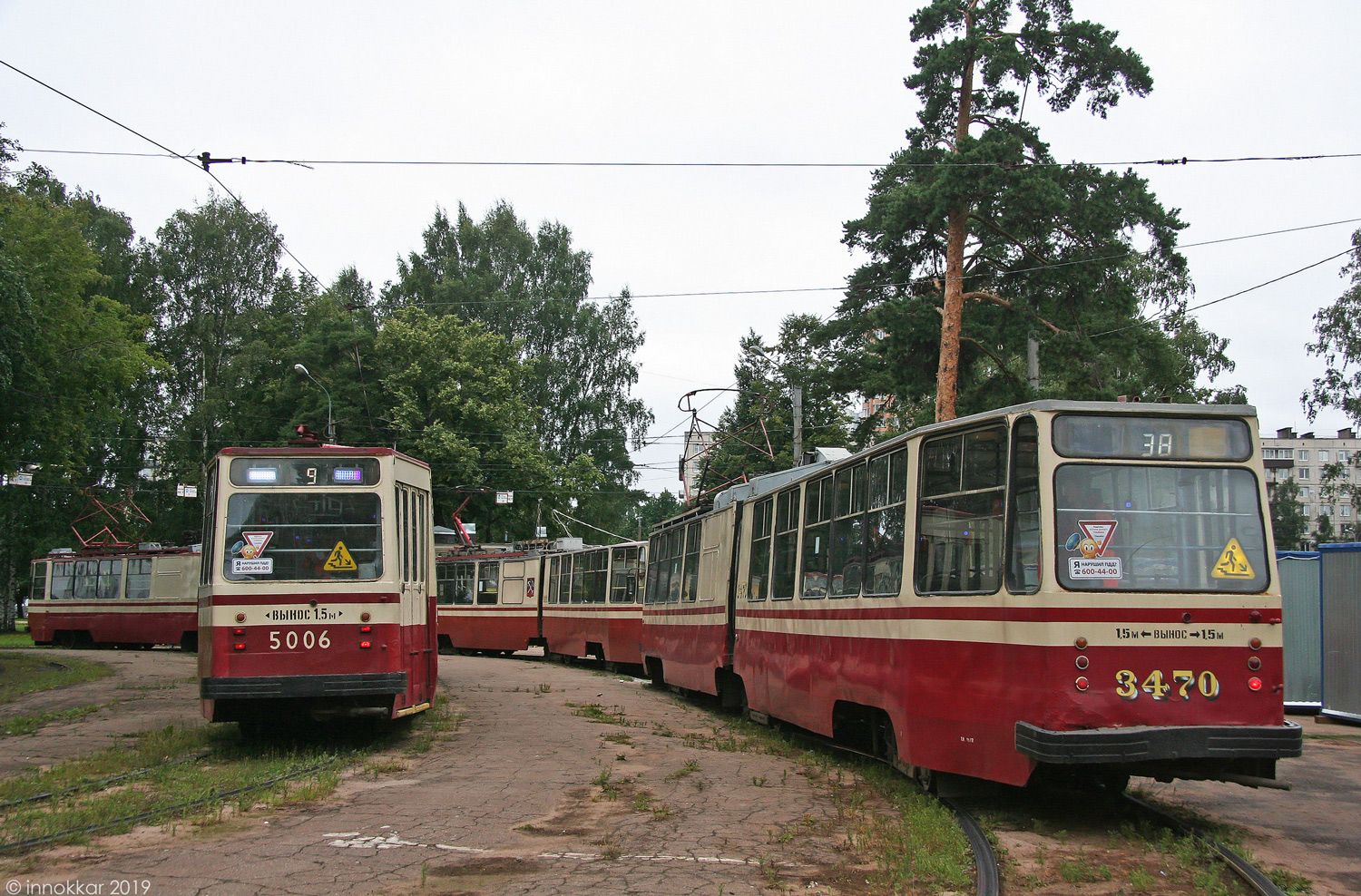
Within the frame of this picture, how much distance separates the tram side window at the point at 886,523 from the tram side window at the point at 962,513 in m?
0.32

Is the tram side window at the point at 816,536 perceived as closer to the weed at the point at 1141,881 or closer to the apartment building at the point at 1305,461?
the weed at the point at 1141,881

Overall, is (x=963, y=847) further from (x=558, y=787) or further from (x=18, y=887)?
(x=18, y=887)

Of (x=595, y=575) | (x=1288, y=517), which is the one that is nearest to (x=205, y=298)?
(x=595, y=575)

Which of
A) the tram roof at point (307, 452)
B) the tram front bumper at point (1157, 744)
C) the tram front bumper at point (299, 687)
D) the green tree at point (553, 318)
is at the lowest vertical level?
the tram front bumper at point (299, 687)

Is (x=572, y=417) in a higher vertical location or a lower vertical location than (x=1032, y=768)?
higher

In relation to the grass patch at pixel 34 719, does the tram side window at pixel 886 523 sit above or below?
above

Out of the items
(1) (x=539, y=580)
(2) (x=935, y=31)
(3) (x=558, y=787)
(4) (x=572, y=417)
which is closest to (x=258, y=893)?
(3) (x=558, y=787)

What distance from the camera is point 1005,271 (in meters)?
22.3

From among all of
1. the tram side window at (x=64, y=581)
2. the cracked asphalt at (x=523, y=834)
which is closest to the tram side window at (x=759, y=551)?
the cracked asphalt at (x=523, y=834)

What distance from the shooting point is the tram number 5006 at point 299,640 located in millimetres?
10711

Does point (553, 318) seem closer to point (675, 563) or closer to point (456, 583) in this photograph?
point (456, 583)

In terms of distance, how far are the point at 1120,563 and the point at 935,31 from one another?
18.0 m

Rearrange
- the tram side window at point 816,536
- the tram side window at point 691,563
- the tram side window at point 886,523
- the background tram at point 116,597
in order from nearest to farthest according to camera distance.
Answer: the tram side window at point 886,523 < the tram side window at point 816,536 < the tram side window at point 691,563 < the background tram at point 116,597

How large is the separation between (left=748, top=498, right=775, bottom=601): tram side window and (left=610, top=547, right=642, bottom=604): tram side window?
9.37 metres
